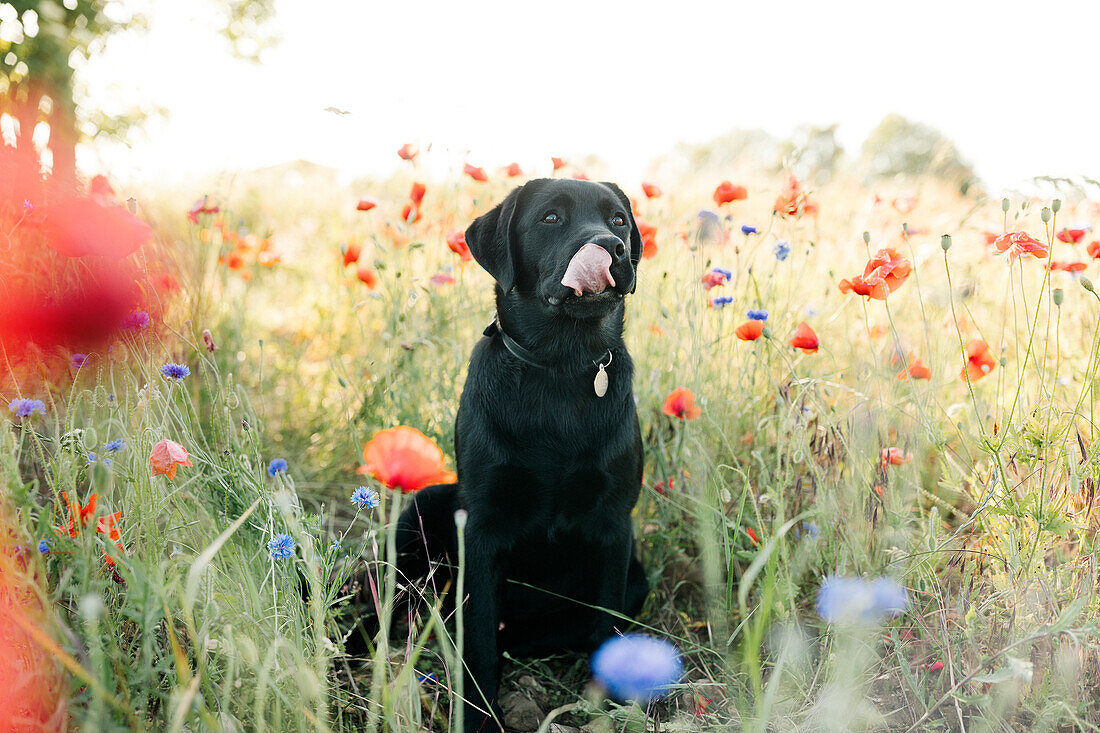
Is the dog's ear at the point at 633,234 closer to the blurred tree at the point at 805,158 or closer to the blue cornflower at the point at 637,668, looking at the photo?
the blurred tree at the point at 805,158

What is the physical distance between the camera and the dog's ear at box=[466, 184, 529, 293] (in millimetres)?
1944

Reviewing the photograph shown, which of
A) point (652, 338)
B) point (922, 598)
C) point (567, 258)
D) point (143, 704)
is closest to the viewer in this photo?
point (143, 704)

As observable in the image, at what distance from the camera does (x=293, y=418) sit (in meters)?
3.09

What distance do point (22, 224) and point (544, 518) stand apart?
1.70 meters

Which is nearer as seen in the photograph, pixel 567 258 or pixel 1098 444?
pixel 1098 444

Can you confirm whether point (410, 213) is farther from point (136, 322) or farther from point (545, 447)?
point (545, 447)

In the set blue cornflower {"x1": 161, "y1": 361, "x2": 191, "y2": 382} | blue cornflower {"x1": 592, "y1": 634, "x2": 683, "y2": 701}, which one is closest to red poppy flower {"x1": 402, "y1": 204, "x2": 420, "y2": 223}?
blue cornflower {"x1": 161, "y1": 361, "x2": 191, "y2": 382}

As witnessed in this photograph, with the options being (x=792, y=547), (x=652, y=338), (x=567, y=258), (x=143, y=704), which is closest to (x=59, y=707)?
(x=143, y=704)

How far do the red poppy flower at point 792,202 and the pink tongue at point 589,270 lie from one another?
87 centimetres

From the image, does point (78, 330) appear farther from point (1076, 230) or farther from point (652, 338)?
point (1076, 230)

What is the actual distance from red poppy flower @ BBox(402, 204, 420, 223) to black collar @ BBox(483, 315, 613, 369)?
81 centimetres

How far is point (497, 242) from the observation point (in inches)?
78.3

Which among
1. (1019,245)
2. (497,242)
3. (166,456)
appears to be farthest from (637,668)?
(497,242)

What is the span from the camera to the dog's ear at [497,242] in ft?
6.38
